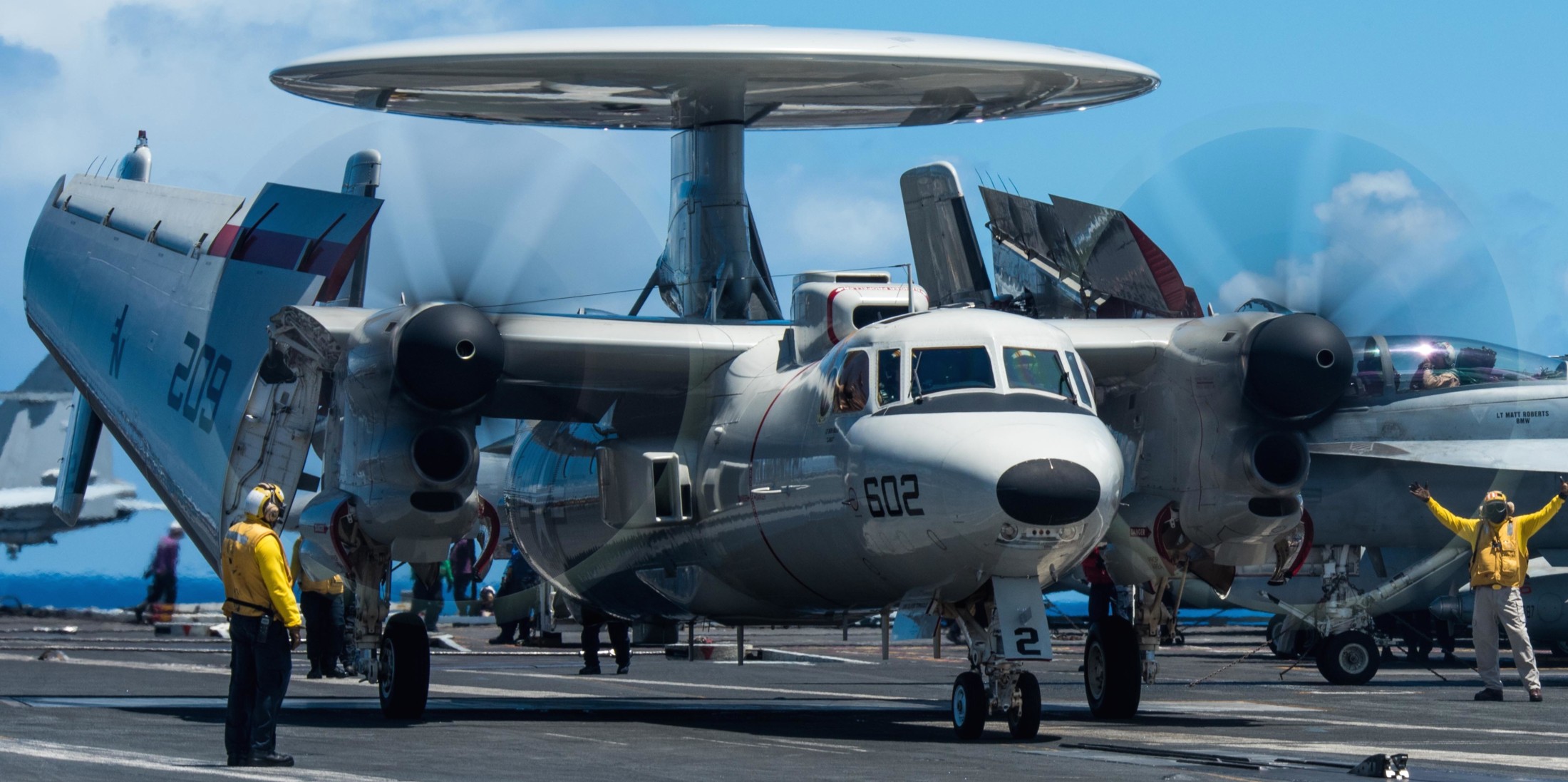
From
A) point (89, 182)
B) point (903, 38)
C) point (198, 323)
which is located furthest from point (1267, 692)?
point (89, 182)

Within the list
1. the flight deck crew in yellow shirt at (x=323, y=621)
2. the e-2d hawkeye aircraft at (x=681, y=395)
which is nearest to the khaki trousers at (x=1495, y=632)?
the e-2d hawkeye aircraft at (x=681, y=395)

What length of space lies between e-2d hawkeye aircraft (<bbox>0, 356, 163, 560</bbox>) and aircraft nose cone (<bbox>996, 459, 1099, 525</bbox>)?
28.1 metres

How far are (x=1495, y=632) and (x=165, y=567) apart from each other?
27785mm

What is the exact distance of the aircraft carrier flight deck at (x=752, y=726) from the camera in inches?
456

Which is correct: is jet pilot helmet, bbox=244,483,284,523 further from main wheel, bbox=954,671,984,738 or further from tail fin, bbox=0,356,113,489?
tail fin, bbox=0,356,113,489

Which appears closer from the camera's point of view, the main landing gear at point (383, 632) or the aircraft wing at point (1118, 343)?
the main landing gear at point (383, 632)

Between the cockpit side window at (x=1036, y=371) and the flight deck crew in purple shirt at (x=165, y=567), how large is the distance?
26980 mm

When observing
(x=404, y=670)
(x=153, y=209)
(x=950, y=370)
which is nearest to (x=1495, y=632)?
(x=950, y=370)

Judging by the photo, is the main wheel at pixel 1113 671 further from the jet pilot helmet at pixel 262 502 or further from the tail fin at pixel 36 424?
the tail fin at pixel 36 424

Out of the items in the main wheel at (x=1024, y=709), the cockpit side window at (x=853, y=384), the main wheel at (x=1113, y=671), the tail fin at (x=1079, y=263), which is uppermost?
the tail fin at (x=1079, y=263)

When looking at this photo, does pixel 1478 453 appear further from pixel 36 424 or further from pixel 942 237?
pixel 36 424

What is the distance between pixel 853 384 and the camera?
14.4 metres

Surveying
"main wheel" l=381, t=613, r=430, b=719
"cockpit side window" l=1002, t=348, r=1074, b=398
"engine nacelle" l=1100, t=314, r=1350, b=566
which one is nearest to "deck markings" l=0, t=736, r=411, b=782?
"main wheel" l=381, t=613, r=430, b=719

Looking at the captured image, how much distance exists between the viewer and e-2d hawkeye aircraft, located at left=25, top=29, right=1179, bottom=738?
44.8 ft
